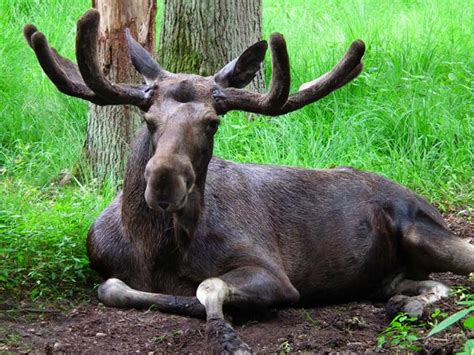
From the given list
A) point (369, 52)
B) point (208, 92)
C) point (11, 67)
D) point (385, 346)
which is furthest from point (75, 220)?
point (369, 52)

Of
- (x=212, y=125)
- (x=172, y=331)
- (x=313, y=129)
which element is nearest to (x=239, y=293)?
(x=172, y=331)

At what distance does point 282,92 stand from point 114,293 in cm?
163

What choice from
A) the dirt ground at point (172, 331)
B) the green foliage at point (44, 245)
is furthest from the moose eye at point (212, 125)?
the green foliage at point (44, 245)

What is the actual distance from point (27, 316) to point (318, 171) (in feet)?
8.00

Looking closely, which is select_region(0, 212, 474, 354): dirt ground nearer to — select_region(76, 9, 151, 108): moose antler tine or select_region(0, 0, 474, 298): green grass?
select_region(0, 0, 474, 298): green grass

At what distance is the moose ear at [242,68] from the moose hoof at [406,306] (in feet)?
5.60

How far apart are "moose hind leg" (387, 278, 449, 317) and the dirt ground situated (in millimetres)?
115

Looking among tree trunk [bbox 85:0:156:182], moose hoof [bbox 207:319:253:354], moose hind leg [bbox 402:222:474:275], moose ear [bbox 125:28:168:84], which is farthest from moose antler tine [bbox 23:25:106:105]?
moose hind leg [bbox 402:222:474:275]

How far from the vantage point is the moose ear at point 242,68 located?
Result: 628 cm

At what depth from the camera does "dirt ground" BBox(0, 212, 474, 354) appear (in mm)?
5645

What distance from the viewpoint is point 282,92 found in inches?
235

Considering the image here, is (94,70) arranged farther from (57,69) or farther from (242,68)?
(242,68)

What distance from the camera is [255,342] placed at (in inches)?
229

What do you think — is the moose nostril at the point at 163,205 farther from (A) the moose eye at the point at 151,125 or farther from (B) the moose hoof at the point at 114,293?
(B) the moose hoof at the point at 114,293
